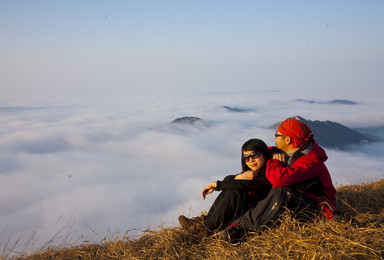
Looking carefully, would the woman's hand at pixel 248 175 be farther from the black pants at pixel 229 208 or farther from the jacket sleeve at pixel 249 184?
the black pants at pixel 229 208

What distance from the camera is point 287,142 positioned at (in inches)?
162

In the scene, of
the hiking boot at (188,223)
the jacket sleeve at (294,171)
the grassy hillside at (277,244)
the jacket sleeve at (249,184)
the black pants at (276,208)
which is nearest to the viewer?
the grassy hillside at (277,244)

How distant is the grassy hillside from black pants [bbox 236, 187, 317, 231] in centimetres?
12

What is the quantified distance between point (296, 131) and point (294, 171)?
0.53m

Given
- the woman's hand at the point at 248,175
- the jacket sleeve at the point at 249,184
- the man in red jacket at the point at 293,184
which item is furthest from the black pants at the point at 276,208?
the woman's hand at the point at 248,175

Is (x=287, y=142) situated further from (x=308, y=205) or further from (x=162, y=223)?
(x=162, y=223)

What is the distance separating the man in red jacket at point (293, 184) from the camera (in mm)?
3844

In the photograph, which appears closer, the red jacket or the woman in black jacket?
the red jacket

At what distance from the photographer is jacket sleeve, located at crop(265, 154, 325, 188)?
3785 millimetres

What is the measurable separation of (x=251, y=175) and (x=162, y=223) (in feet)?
5.20

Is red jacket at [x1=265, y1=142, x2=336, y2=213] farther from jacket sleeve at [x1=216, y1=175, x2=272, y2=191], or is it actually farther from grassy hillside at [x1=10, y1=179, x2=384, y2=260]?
grassy hillside at [x1=10, y1=179, x2=384, y2=260]

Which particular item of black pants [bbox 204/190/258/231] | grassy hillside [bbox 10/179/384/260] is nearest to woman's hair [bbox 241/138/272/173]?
black pants [bbox 204/190/258/231]

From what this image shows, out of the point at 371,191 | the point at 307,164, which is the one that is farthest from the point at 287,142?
the point at 371,191

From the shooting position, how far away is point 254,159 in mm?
4344
